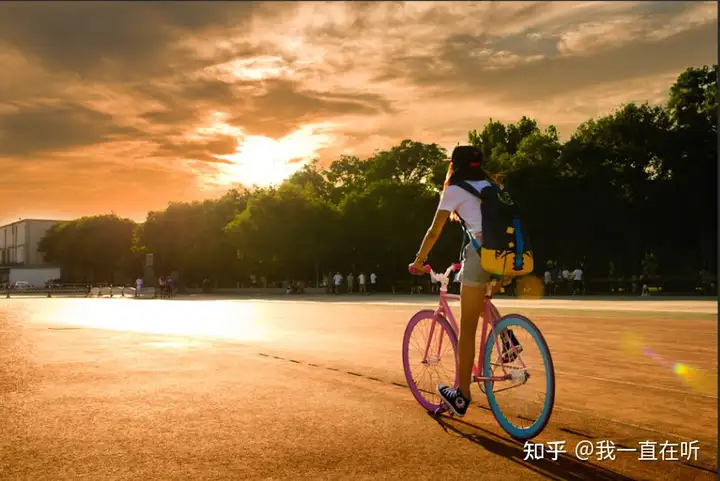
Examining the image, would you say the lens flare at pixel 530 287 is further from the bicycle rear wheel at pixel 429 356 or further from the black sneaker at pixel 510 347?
the black sneaker at pixel 510 347

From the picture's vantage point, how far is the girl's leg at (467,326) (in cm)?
604

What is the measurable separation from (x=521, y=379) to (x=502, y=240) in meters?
0.98

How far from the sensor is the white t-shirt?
6023 millimetres

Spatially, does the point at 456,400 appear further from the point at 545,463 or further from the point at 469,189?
the point at 469,189

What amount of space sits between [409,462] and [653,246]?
50351 millimetres

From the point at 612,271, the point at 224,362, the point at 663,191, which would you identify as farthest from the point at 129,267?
the point at 224,362

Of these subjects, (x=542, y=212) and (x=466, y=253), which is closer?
(x=466, y=253)

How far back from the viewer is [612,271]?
57.3m

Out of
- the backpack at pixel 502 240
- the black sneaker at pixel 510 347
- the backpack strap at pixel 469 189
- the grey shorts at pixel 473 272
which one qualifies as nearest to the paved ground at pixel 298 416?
the black sneaker at pixel 510 347

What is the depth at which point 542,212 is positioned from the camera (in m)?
51.2

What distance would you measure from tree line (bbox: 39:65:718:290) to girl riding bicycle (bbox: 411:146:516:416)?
1676 inches

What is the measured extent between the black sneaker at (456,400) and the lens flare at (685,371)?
342cm

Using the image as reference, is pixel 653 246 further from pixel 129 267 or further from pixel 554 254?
pixel 129 267

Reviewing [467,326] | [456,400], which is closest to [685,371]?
[456,400]
